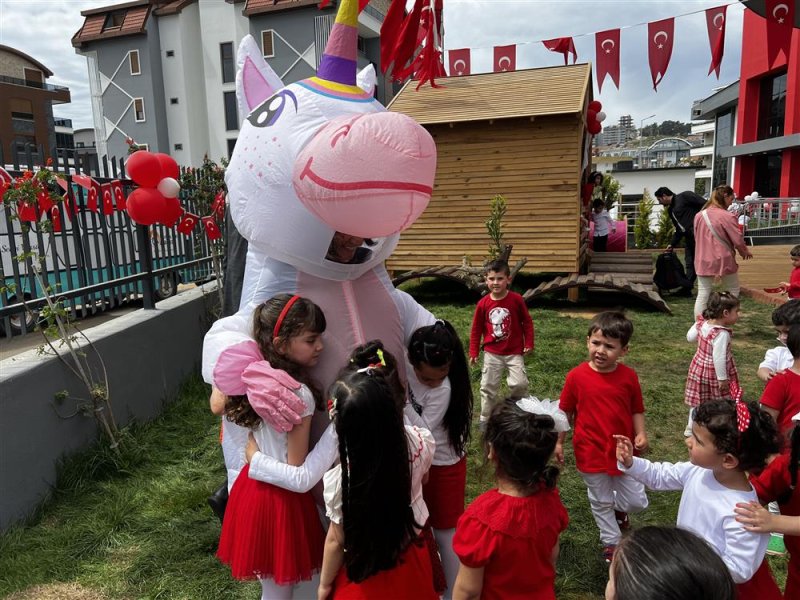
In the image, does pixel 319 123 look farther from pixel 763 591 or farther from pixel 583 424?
pixel 763 591

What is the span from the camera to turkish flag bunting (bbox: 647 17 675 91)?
741 centimetres

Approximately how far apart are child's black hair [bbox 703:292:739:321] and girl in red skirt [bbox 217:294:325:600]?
2648mm

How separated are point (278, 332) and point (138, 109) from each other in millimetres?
29796

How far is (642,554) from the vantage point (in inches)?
45.2

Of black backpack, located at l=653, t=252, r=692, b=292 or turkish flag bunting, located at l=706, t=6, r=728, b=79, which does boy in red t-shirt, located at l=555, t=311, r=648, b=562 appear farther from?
black backpack, located at l=653, t=252, r=692, b=292

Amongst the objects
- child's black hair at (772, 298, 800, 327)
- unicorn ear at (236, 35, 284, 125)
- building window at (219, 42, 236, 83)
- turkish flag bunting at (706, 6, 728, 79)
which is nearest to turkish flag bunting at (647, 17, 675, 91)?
turkish flag bunting at (706, 6, 728, 79)

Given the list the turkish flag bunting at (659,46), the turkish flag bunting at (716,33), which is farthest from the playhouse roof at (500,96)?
the turkish flag bunting at (716,33)

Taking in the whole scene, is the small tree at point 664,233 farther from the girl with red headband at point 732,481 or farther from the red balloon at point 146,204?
the girl with red headband at point 732,481

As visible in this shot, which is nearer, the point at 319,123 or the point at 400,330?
the point at 319,123

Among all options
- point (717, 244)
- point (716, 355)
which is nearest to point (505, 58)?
point (717, 244)

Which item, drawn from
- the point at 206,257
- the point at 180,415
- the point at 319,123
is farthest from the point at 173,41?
the point at 319,123

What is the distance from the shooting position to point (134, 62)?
2730cm

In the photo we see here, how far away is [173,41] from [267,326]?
30021 mm

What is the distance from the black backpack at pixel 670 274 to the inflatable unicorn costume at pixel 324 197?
8435 mm
